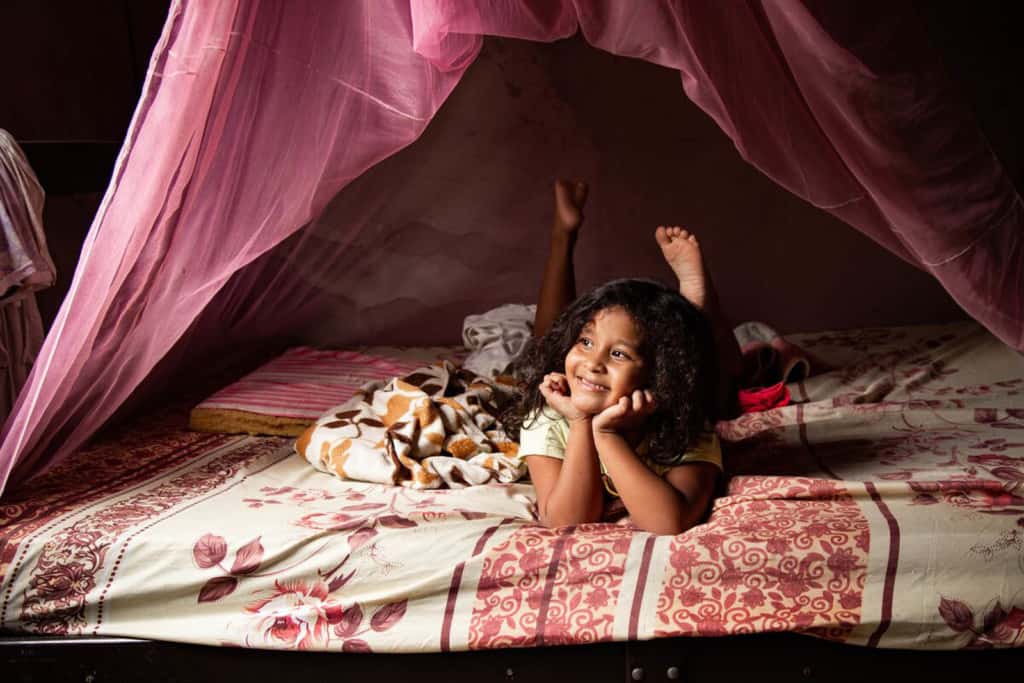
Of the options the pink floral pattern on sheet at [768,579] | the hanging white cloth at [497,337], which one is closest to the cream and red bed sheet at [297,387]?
the hanging white cloth at [497,337]

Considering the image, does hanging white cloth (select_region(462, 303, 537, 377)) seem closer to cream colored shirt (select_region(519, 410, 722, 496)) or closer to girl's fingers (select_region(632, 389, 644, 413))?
cream colored shirt (select_region(519, 410, 722, 496))

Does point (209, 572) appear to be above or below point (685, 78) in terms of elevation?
below

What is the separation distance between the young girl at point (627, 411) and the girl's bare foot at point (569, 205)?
552mm

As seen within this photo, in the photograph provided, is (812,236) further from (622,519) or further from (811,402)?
(622,519)

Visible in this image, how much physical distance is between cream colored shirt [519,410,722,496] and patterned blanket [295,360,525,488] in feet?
0.41

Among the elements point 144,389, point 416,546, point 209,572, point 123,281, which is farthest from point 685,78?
point 144,389

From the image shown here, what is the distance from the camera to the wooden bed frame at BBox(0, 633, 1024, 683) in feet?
5.28

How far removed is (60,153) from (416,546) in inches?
48.6

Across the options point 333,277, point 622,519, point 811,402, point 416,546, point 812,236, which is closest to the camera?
point 416,546

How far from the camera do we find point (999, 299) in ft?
→ 5.78

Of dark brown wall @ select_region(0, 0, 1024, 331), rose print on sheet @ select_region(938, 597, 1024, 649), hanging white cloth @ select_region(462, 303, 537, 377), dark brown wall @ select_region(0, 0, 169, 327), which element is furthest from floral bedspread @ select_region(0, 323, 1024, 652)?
dark brown wall @ select_region(0, 0, 1024, 331)

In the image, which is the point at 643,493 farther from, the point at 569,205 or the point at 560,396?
the point at 569,205

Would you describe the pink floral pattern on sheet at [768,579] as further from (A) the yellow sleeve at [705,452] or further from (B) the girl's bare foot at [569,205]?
(B) the girl's bare foot at [569,205]

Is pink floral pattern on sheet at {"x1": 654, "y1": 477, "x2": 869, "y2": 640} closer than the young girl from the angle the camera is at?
Yes
